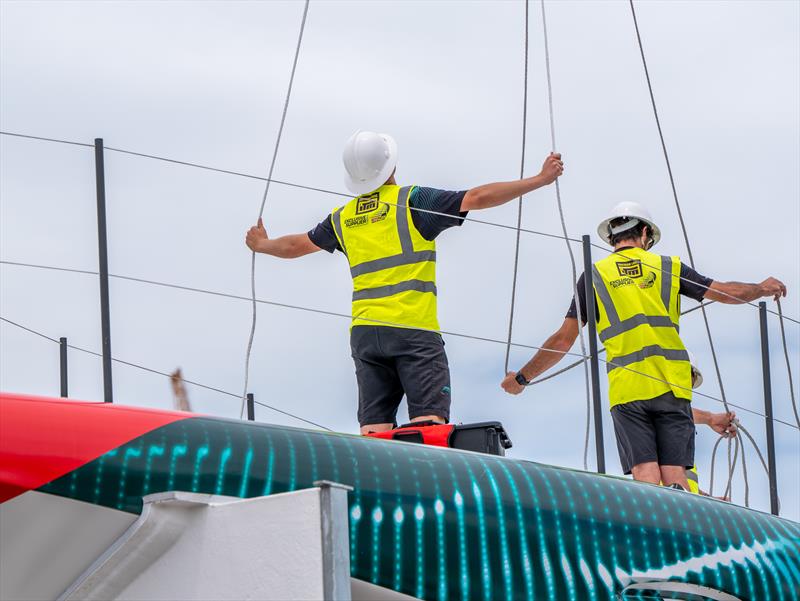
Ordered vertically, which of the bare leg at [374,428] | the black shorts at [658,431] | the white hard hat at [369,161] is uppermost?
the white hard hat at [369,161]

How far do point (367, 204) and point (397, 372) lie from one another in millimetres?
596

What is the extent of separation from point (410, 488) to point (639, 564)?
0.72 meters

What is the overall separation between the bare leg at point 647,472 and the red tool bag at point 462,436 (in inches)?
54.1

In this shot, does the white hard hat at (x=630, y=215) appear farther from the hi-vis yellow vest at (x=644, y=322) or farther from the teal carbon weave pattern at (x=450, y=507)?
the teal carbon weave pattern at (x=450, y=507)

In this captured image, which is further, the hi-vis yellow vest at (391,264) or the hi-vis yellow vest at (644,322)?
the hi-vis yellow vest at (644,322)

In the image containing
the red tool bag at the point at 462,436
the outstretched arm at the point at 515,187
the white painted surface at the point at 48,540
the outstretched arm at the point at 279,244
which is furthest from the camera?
the outstretched arm at the point at 279,244

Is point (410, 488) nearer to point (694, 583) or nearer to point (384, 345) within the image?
point (694, 583)

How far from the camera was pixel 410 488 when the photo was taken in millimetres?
2869

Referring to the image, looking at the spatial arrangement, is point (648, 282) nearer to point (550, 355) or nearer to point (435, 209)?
point (550, 355)

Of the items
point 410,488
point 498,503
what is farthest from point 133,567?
point 498,503

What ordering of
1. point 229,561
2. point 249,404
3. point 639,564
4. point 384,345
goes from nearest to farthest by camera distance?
point 229,561
point 639,564
point 384,345
point 249,404

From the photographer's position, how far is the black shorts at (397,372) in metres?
4.18

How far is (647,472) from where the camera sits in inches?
189

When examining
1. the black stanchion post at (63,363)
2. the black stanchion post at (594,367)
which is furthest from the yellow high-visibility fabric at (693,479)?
the black stanchion post at (63,363)
